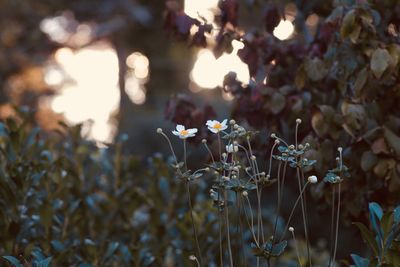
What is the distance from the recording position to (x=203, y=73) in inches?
667

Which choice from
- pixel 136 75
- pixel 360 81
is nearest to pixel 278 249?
pixel 360 81

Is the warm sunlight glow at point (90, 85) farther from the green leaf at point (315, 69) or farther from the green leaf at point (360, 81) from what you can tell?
the green leaf at point (360, 81)

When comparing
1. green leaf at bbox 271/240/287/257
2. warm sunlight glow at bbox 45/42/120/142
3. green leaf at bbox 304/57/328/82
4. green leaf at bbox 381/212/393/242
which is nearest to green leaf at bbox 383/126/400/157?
green leaf at bbox 304/57/328/82

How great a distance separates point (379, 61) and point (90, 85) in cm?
1618

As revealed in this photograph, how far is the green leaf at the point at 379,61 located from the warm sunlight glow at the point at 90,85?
14036mm

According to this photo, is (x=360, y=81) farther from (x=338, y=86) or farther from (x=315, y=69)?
(x=338, y=86)

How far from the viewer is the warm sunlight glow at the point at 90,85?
668 inches

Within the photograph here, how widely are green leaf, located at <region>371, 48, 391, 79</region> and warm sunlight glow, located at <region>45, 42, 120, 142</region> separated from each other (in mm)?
14036

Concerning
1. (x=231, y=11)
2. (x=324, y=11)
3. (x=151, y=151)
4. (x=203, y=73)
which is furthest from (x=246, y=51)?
(x=203, y=73)

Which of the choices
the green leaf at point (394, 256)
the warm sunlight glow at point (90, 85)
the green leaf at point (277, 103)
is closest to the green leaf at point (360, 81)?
the green leaf at point (277, 103)

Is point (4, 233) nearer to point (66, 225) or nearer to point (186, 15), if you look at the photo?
point (66, 225)

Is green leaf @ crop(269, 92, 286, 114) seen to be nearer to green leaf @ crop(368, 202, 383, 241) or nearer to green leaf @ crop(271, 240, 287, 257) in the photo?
green leaf @ crop(368, 202, 383, 241)

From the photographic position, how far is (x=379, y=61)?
2623mm

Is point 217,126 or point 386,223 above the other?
point 217,126
